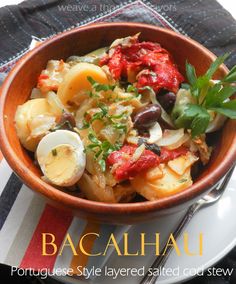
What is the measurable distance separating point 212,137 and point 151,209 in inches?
15.5

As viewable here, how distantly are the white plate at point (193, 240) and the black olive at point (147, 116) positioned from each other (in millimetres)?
292

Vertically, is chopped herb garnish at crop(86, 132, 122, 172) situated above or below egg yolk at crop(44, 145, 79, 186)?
above

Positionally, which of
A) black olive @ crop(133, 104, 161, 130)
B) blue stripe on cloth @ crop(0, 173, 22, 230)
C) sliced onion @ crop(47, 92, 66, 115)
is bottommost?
blue stripe on cloth @ crop(0, 173, 22, 230)

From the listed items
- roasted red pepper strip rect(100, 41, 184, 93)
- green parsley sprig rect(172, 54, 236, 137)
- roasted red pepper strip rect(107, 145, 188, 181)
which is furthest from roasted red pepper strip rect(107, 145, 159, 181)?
roasted red pepper strip rect(100, 41, 184, 93)

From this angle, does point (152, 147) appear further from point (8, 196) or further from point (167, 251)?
point (8, 196)

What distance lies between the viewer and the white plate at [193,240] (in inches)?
51.6

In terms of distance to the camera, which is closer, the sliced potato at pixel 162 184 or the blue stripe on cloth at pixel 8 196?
the sliced potato at pixel 162 184

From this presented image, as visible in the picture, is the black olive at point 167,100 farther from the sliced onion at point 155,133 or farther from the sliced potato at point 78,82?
the sliced potato at point 78,82

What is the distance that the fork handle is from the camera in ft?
4.22

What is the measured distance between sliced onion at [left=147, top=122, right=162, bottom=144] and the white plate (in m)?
0.25

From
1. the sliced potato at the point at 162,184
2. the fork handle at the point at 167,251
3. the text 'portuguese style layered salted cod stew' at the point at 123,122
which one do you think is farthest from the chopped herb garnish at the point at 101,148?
the fork handle at the point at 167,251

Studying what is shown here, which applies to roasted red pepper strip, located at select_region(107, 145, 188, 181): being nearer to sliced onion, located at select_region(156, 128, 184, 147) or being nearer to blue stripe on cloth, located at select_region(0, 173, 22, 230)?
sliced onion, located at select_region(156, 128, 184, 147)

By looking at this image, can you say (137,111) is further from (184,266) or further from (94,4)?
(94,4)

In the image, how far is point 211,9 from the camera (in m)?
2.15
